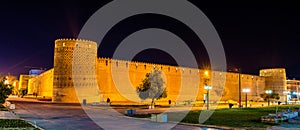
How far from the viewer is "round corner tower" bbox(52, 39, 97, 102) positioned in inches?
1222

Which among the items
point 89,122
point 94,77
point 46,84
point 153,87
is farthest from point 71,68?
point 89,122

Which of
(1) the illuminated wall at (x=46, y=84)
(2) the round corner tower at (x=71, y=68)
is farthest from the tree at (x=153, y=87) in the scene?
(1) the illuminated wall at (x=46, y=84)

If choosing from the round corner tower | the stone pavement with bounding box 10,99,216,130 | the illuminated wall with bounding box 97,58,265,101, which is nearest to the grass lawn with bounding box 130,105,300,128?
the stone pavement with bounding box 10,99,216,130

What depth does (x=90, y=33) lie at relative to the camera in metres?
35.3

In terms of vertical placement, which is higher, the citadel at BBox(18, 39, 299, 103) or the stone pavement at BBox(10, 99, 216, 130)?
the citadel at BBox(18, 39, 299, 103)

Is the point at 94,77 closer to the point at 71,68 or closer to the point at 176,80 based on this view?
the point at 71,68

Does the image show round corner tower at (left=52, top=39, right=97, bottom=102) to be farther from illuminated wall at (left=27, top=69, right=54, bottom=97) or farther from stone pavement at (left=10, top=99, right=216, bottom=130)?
stone pavement at (left=10, top=99, right=216, bottom=130)

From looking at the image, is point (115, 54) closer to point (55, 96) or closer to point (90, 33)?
point (90, 33)

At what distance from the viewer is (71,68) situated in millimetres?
31406

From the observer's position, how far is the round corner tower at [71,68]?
102ft

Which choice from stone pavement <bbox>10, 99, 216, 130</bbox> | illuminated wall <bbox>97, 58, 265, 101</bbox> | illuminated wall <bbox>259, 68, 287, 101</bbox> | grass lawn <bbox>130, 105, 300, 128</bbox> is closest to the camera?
stone pavement <bbox>10, 99, 216, 130</bbox>

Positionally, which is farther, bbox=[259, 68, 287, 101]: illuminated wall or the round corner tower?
bbox=[259, 68, 287, 101]: illuminated wall

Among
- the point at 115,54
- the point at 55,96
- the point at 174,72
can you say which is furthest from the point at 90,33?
the point at 174,72

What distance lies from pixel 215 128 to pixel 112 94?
24.1m
